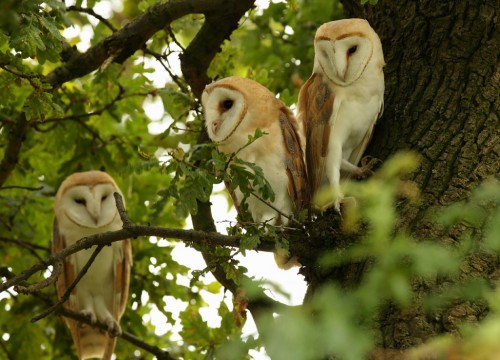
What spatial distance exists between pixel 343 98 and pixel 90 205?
2811mm

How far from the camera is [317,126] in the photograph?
450cm

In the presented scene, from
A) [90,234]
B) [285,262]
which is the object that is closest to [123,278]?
[90,234]

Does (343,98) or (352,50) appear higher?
(352,50)

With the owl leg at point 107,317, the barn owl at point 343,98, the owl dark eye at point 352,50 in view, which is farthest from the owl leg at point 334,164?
the owl leg at point 107,317

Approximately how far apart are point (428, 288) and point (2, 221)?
3.35 metres

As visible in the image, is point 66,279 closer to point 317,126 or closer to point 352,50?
point 317,126

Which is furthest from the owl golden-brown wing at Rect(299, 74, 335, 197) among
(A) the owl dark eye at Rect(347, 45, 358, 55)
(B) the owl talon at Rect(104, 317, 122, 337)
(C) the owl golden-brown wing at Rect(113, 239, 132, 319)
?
(C) the owl golden-brown wing at Rect(113, 239, 132, 319)

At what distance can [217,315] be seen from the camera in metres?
5.20

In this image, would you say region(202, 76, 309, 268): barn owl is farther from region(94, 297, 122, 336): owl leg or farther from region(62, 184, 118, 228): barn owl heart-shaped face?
region(62, 184, 118, 228): barn owl heart-shaped face

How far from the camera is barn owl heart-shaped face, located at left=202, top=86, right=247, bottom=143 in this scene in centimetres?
460

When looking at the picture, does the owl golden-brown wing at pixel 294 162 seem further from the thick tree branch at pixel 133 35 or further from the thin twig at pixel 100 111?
the thin twig at pixel 100 111

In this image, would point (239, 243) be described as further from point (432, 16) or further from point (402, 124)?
point (432, 16)

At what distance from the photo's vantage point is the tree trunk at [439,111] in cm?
328

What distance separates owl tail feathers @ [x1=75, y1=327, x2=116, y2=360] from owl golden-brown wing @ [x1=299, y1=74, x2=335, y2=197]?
106 inches
